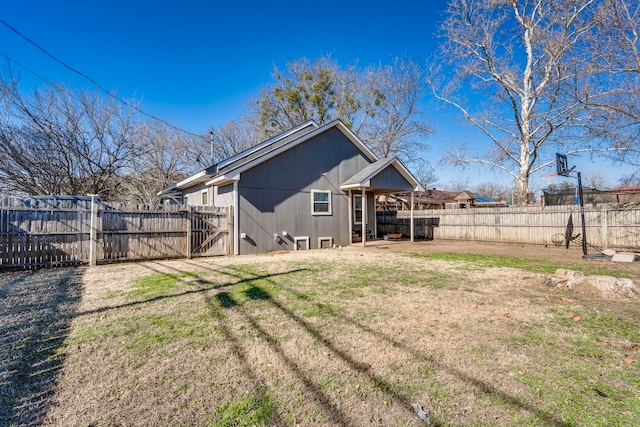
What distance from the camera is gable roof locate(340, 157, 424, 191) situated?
12773 mm

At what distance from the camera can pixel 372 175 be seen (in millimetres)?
12883

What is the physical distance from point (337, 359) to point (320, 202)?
10.1m

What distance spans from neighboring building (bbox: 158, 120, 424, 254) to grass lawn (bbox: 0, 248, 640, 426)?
5759 mm

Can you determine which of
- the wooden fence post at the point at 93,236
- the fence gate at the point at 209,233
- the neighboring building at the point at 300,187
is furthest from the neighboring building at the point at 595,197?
the wooden fence post at the point at 93,236

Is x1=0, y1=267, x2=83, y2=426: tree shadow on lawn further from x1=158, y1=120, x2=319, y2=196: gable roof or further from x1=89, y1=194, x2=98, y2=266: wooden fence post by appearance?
x1=158, y1=120, x2=319, y2=196: gable roof

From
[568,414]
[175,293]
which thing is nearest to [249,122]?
[175,293]

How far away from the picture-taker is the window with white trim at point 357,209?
14977 mm

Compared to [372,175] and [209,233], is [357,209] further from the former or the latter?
[209,233]

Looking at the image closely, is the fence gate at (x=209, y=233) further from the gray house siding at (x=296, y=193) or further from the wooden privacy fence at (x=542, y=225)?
the wooden privacy fence at (x=542, y=225)

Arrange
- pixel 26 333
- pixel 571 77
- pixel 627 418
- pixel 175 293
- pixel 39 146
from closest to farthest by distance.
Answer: pixel 627 418 < pixel 26 333 < pixel 175 293 < pixel 571 77 < pixel 39 146

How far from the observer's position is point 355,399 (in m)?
2.30

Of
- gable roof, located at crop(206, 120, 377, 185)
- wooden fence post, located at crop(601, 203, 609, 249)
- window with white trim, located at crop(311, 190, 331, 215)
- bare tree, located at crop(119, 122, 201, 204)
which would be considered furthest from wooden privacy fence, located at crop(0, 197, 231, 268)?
wooden fence post, located at crop(601, 203, 609, 249)

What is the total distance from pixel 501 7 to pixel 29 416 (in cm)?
2105

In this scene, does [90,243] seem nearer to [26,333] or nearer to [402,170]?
[26,333]
